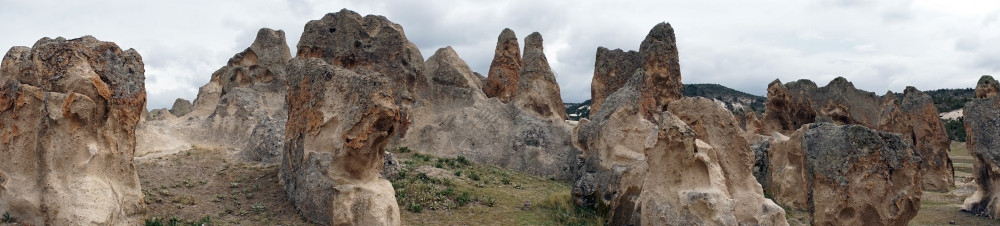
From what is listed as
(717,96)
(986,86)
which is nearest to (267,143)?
(986,86)

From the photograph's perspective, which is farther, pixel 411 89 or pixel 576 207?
pixel 411 89

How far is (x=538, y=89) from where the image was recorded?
1056 inches

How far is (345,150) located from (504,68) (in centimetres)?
1960

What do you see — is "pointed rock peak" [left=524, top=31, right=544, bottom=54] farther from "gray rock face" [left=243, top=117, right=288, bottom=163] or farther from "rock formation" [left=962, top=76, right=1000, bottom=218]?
"rock formation" [left=962, top=76, right=1000, bottom=218]

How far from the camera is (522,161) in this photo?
23.4m

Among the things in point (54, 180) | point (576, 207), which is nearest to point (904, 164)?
point (576, 207)

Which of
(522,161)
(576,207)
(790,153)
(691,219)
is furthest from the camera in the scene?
(522,161)

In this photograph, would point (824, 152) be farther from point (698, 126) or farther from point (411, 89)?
point (411, 89)

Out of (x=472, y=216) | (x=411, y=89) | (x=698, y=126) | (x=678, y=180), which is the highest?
(x=411, y=89)

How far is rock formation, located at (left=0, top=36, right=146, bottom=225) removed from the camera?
1104 cm

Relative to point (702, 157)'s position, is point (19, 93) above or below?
above

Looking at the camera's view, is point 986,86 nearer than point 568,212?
No

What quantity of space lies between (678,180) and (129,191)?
28.6 ft

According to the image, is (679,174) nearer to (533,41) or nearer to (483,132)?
(483,132)
